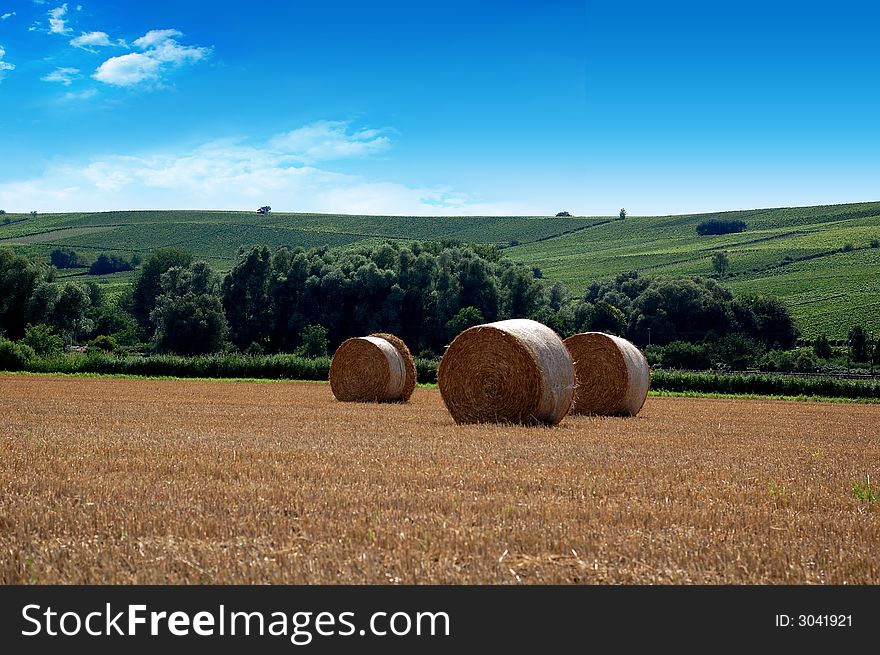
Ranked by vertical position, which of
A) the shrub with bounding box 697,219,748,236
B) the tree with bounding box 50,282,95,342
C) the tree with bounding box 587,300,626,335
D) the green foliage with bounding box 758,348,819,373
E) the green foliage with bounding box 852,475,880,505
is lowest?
the green foliage with bounding box 758,348,819,373

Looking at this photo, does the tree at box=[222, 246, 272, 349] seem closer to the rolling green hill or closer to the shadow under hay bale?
the shadow under hay bale

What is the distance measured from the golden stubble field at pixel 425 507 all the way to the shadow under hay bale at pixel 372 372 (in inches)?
472

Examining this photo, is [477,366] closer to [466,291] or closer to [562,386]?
[562,386]

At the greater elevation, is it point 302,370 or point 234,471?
point 234,471

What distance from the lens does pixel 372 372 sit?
90.3 ft

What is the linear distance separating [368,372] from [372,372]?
148 millimetres

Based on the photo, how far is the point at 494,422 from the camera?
58.4 feet

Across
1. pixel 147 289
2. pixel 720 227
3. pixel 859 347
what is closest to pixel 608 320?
pixel 859 347

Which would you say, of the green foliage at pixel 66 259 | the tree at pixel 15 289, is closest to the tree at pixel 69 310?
the tree at pixel 15 289

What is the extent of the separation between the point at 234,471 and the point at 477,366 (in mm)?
8815

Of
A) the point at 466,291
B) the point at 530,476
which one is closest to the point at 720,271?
the point at 466,291

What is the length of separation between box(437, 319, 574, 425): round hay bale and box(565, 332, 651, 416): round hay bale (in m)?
3.98

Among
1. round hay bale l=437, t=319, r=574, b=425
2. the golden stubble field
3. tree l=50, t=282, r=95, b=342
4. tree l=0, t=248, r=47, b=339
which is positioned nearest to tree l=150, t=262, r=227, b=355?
tree l=50, t=282, r=95, b=342

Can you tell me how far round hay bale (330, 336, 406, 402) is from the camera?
89.6ft
